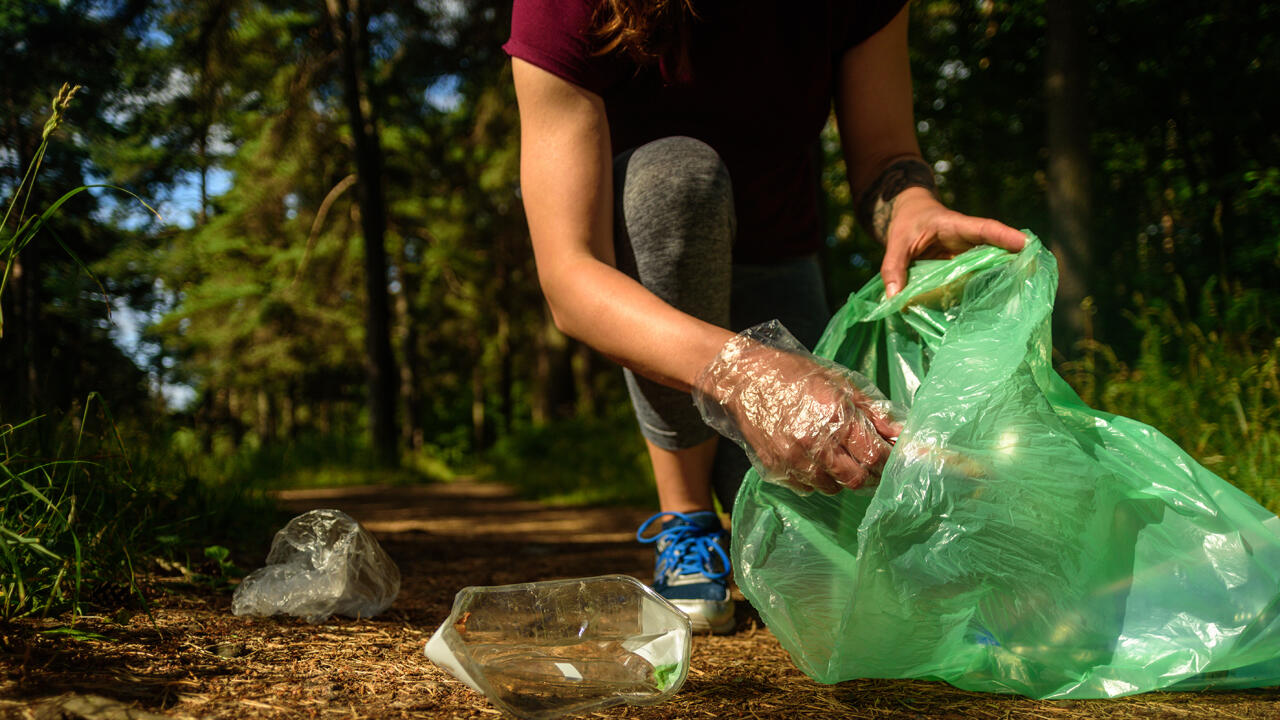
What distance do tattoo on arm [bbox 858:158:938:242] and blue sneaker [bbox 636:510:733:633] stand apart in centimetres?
75

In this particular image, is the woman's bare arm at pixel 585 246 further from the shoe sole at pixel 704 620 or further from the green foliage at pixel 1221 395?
the green foliage at pixel 1221 395

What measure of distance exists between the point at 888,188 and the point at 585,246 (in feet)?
2.38

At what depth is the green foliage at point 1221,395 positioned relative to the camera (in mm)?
1926

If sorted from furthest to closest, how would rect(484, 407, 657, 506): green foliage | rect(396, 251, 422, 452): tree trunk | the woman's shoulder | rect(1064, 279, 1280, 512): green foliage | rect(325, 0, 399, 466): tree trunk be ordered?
rect(396, 251, 422, 452): tree trunk → rect(325, 0, 399, 466): tree trunk → rect(484, 407, 657, 506): green foliage → rect(1064, 279, 1280, 512): green foliage → the woman's shoulder

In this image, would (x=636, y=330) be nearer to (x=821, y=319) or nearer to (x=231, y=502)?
(x=821, y=319)

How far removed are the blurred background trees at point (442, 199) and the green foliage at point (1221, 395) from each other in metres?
0.01

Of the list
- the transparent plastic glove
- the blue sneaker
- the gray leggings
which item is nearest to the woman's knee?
the gray leggings

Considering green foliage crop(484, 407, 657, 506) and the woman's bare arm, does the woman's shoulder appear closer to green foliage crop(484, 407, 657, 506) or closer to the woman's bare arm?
the woman's bare arm

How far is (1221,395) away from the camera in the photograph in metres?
2.33

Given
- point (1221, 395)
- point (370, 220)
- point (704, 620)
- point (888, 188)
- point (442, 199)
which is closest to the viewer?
point (704, 620)

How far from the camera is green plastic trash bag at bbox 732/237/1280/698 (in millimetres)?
955

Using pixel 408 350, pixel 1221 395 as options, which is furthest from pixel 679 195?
pixel 408 350

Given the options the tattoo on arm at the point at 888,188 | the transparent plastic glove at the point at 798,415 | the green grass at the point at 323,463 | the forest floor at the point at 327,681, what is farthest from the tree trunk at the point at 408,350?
the transparent plastic glove at the point at 798,415

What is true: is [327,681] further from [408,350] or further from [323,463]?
[408,350]
